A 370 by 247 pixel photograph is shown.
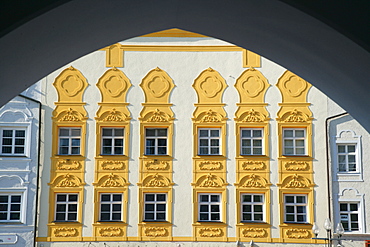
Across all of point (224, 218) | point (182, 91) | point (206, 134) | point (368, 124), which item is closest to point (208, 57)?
point (182, 91)

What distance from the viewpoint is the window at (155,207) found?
20672mm

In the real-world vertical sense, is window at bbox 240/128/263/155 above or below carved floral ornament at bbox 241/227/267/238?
above

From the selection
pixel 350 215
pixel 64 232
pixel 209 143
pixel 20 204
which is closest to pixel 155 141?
pixel 209 143

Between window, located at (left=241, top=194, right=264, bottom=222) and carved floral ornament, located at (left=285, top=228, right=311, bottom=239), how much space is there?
1.08 m

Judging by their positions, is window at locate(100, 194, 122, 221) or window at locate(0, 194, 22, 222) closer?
window at locate(0, 194, 22, 222)

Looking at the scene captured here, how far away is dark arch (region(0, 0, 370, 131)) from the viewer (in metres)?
2.29

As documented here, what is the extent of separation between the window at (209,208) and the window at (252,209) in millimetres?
928

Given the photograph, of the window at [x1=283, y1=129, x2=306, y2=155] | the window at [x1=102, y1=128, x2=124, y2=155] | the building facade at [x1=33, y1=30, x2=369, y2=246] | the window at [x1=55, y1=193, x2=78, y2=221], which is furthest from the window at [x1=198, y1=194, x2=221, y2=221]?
the window at [x1=55, y1=193, x2=78, y2=221]

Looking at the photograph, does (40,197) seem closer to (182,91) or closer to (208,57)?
(182,91)

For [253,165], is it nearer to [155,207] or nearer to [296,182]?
[296,182]

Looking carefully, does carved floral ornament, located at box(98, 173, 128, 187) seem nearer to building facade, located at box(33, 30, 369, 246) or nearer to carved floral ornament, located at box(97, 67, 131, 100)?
building facade, located at box(33, 30, 369, 246)

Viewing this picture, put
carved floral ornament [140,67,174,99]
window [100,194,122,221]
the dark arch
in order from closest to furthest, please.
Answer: the dark arch, window [100,194,122,221], carved floral ornament [140,67,174,99]

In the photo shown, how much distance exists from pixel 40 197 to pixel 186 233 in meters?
5.56

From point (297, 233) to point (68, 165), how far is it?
348 inches
